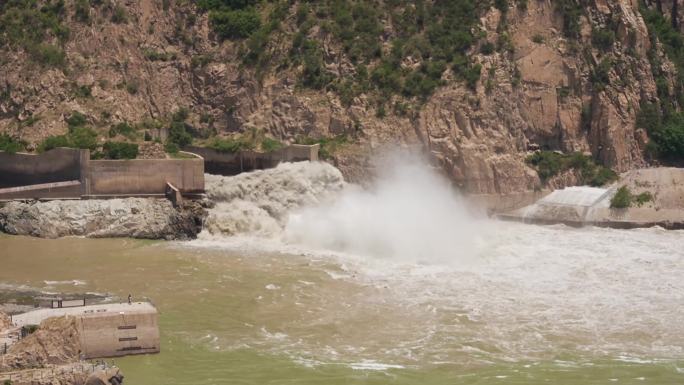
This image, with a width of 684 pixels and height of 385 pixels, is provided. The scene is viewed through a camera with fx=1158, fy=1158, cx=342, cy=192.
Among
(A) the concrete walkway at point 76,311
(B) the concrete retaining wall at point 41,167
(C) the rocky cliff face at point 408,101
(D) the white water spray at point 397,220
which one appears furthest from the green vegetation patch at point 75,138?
(A) the concrete walkway at point 76,311

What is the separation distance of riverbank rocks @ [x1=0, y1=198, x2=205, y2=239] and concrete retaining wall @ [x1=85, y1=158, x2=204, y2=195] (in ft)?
3.00

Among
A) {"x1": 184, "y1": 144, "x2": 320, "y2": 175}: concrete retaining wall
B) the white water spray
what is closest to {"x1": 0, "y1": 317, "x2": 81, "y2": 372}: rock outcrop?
the white water spray

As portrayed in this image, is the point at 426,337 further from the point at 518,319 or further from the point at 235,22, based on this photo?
the point at 235,22

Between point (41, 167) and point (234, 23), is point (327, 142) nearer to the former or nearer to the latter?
point (234, 23)

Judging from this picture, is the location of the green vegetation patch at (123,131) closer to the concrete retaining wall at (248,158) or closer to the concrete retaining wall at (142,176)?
the concrete retaining wall at (248,158)

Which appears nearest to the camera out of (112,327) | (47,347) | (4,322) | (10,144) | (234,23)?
(47,347)

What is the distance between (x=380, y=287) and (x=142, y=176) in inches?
554

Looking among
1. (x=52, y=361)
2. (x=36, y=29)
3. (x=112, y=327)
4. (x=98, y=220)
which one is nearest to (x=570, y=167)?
(x=98, y=220)

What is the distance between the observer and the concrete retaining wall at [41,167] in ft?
151

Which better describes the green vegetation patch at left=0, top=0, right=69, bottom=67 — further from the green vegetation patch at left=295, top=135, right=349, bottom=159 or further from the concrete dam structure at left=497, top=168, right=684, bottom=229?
the concrete dam structure at left=497, top=168, right=684, bottom=229

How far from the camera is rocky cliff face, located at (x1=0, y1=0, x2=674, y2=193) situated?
49719 millimetres

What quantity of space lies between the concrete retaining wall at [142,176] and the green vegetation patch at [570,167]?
47.7ft

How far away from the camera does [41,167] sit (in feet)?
153

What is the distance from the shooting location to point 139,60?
175 ft
